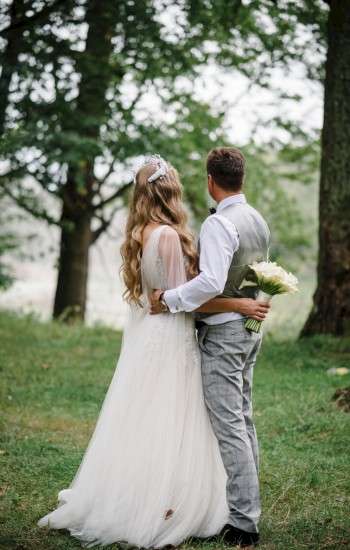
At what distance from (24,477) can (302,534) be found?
2227 millimetres

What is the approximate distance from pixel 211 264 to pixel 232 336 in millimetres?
484

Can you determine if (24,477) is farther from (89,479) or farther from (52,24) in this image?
(52,24)

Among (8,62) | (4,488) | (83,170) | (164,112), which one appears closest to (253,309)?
(4,488)

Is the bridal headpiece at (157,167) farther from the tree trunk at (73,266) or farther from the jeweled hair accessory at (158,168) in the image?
the tree trunk at (73,266)

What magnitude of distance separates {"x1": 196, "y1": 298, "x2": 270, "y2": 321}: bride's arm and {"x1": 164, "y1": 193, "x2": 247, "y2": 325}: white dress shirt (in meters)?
0.12

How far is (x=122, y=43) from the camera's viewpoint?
1255 centimetres

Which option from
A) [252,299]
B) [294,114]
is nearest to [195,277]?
[252,299]

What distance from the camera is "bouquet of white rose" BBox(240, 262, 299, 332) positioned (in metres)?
4.10

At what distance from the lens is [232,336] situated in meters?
4.20

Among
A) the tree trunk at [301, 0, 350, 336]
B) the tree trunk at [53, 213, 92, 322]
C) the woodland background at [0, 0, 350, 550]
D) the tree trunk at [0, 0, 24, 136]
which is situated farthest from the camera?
the tree trunk at [53, 213, 92, 322]

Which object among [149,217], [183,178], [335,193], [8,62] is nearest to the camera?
[149,217]

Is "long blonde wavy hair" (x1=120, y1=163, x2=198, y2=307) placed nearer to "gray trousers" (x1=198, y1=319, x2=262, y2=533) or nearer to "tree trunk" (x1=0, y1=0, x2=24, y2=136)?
"gray trousers" (x1=198, y1=319, x2=262, y2=533)

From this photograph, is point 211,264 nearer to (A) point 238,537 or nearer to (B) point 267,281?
(B) point 267,281

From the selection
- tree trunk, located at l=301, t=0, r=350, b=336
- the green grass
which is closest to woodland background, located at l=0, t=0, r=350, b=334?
tree trunk, located at l=301, t=0, r=350, b=336
